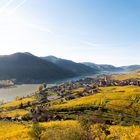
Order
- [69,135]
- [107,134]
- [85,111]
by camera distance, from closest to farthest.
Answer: [69,135] → [107,134] → [85,111]

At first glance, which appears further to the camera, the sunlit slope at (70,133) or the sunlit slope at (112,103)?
the sunlit slope at (112,103)

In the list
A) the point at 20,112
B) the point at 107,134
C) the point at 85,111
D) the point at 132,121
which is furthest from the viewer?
the point at 20,112

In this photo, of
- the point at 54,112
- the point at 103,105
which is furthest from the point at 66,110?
the point at 103,105

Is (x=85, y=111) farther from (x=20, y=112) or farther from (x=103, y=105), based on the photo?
(x=20, y=112)

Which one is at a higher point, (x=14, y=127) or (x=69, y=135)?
(x=69, y=135)

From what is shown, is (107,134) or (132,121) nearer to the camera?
(107,134)

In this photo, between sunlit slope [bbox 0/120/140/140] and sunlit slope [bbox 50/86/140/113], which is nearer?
sunlit slope [bbox 0/120/140/140]

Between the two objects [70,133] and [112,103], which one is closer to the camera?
[70,133]

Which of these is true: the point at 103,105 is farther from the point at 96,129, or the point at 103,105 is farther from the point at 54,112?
the point at 96,129

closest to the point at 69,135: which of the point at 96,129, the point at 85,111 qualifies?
the point at 96,129

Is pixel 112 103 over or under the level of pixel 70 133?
under
